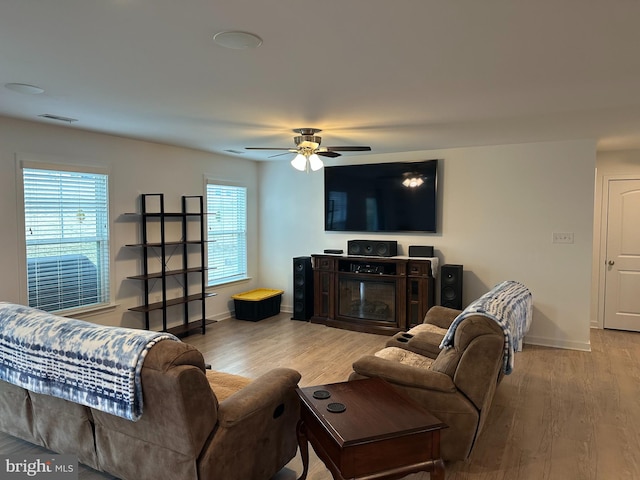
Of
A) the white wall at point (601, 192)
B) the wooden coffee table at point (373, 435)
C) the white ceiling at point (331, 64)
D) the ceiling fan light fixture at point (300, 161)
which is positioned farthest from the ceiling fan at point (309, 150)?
the white wall at point (601, 192)

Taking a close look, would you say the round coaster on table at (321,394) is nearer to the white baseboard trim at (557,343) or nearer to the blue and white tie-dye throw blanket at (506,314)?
the blue and white tie-dye throw blanket at (506,314)

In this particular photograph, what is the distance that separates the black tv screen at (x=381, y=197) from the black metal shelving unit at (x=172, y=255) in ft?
6.00

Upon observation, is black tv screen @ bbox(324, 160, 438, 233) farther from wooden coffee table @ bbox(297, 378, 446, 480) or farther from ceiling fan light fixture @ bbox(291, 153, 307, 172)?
wooden coffee table @ bbox(297, 378, 446, 480)

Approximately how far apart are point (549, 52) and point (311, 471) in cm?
262

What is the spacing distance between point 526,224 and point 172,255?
14.0ft

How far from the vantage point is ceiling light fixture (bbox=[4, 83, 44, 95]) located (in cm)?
279

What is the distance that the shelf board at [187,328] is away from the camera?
5.06 meters

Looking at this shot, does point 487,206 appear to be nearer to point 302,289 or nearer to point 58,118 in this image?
point 302,289

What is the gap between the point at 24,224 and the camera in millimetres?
3865

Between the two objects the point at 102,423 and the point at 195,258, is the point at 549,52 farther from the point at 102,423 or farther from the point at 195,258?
the point at 195,258

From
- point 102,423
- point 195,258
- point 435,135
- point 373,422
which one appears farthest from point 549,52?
point 195,258

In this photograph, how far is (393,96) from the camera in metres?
2.99

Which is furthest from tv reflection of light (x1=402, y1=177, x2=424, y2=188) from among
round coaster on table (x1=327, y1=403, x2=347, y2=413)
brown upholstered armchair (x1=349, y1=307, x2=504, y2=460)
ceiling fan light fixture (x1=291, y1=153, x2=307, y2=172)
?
round coaster on table (x1=327, y1=403, x2=347, y2=413)

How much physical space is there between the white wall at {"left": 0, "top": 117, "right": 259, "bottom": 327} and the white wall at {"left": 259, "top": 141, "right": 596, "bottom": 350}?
221 centimetres
